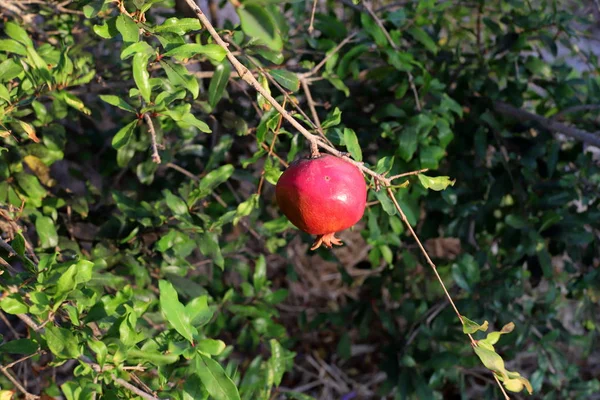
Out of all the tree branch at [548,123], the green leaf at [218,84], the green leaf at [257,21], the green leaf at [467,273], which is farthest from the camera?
the green leaf at [467,273]

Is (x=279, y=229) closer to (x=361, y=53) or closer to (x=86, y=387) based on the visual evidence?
(x=361, y=53)

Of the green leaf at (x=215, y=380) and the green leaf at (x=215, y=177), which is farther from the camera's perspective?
the green leaf at (x=215, y=177)

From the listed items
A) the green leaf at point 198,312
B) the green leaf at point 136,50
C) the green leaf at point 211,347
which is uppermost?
the green leaf at point 136,50

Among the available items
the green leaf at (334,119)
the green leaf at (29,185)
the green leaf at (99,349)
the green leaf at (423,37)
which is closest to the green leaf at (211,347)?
the green leaf at (99,349)

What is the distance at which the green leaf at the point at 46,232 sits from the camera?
4.38 feet

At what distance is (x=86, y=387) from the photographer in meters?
0.96

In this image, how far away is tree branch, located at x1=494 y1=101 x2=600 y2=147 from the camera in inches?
64.5

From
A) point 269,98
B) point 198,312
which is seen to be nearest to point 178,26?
point 269,98

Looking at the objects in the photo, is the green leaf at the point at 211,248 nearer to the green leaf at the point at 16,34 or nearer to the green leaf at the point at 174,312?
the green leaf at the point at 174,312

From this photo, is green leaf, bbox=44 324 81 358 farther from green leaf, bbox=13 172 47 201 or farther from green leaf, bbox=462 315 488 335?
green leaf, bbox=462 315 488 335

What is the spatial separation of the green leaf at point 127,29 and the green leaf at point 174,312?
393 mm

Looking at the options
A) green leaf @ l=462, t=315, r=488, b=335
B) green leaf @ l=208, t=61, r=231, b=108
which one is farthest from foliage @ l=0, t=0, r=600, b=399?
green leaf @ l=462, t=315, r=488, b=335

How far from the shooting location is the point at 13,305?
96 centimetres

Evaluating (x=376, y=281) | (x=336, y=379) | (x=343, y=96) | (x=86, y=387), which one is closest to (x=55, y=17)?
(x=343, y=96)
